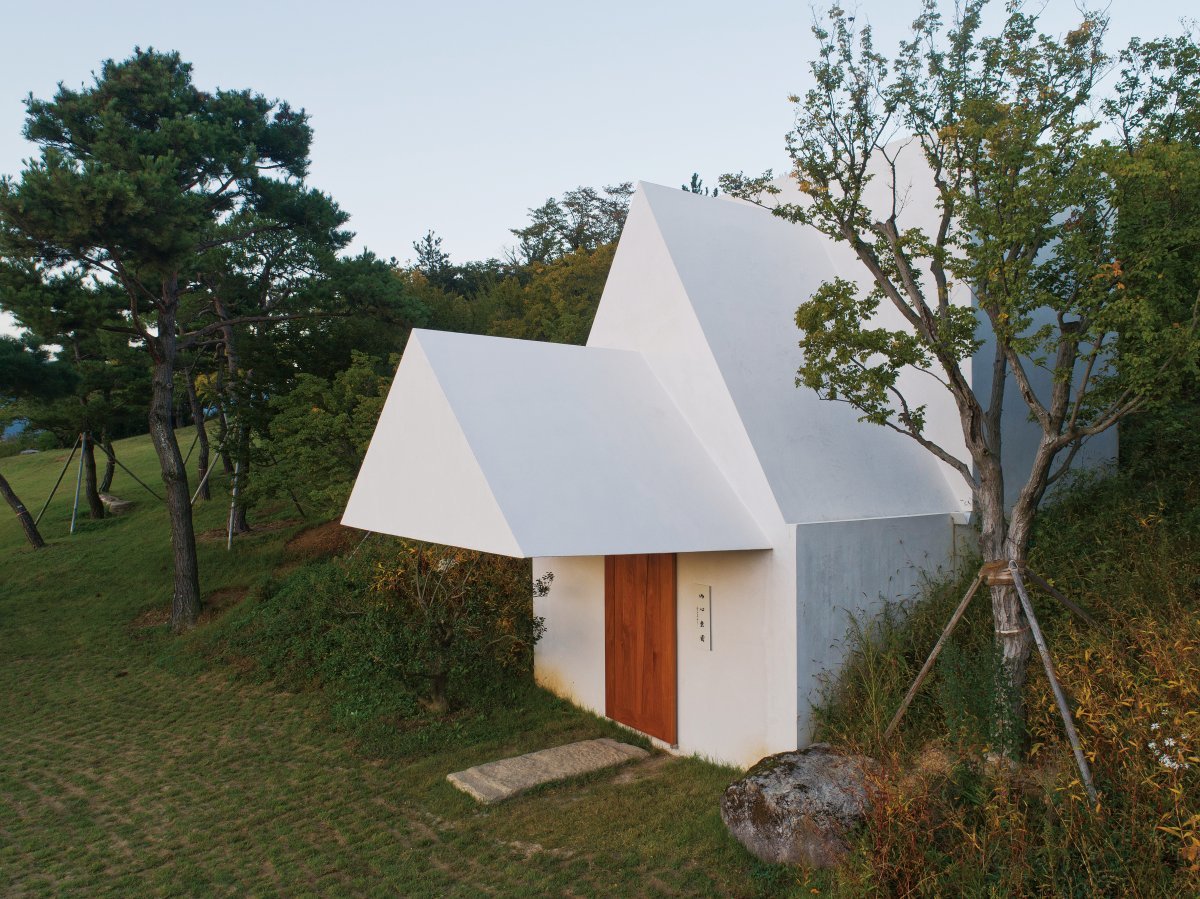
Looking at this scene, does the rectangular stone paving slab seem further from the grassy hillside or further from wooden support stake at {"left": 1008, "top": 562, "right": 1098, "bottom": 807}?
wooden support stake at {"left": 1008, "top": 562, "right": 1098, "bottom": 807}

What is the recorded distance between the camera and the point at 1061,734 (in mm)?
5043

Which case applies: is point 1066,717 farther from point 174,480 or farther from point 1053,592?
point 174,480

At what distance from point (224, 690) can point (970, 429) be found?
900cm

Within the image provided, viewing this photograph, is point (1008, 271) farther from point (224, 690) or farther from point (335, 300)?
point (335, 300)

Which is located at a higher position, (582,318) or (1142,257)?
(582,318)

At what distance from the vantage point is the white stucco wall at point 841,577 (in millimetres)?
6113

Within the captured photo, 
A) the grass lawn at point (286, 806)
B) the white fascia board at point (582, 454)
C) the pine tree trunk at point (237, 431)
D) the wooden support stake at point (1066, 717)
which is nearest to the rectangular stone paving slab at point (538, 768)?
the grass lawn at point (286, 806)

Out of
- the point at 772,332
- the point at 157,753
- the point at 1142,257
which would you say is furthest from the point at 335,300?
the point at 1142,257

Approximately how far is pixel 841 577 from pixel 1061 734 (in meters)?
1.82

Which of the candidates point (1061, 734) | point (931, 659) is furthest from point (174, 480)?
point (1061, 734)

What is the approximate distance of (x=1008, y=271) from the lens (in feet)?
16.8

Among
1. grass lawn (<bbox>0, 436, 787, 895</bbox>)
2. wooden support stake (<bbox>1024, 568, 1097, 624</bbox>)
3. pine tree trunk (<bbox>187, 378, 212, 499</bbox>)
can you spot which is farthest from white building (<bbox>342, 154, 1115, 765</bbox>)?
pine tree trunk (<bbox>187, 378, 212, 499</bbox>)

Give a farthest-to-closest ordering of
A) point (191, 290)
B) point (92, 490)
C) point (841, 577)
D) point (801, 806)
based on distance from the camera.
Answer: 1. point (92, 490)
2. point (191, 290)
3. point (841, 577)
4. point (801, 806)

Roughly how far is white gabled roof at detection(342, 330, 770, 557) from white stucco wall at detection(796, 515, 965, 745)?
1.43 feet
